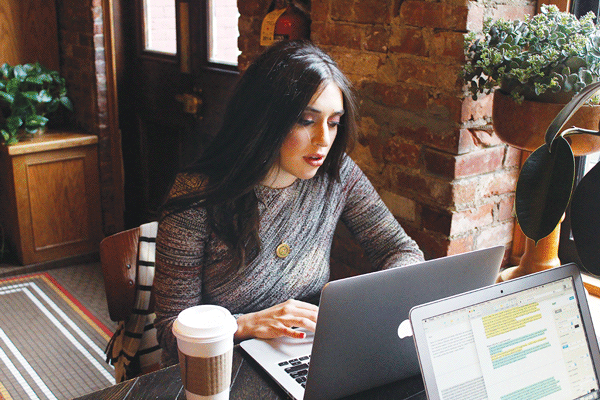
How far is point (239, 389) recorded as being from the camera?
1.06 meters

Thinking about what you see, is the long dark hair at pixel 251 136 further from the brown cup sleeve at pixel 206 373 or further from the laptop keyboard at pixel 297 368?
the brown cup sleeve at pixel 206 373

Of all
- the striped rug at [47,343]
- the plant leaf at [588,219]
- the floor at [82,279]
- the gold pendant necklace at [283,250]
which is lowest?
the floor at [82,279]

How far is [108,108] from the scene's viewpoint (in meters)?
3.22

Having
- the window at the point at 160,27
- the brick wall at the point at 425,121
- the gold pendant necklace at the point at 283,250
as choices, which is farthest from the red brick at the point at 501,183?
the window at the point at 160,27

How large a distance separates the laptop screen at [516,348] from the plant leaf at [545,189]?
0.49 ft

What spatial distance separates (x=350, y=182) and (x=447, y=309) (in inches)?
29.8

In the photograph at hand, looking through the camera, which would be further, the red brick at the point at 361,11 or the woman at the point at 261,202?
the red brick at the point at 361,11

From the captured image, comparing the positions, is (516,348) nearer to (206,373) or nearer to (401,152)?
(206,373)

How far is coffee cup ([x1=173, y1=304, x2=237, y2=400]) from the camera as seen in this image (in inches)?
35.9

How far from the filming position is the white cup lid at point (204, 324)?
908 millimetres

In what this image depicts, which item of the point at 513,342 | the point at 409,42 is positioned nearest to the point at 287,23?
the point at 409,42

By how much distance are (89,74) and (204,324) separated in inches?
103

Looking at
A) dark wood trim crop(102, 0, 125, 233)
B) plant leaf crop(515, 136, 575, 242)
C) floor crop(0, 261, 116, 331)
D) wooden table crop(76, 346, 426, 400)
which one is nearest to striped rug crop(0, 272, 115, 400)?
floor crop(0, 261, 116, 331)

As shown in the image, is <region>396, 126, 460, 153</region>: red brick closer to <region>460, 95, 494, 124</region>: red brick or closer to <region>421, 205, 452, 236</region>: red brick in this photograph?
<region>460, 95, 494, 124</region>: red brick
